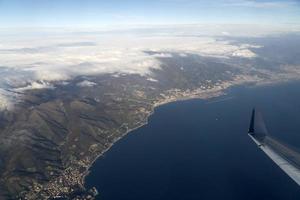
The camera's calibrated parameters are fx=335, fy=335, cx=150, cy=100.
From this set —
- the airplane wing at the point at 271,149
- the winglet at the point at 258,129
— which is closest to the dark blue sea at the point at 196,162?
the airplane wing at the point at 271,149

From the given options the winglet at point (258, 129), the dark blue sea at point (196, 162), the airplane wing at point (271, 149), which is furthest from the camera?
the dark blue sea at point (196, 162)

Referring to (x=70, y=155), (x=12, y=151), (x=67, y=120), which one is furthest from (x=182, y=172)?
(x=67, y=120)

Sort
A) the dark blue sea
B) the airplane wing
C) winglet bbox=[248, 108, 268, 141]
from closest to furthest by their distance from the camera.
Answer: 1. the airplane wing
2. winglet bbox=[248, 108, 268, 141]
3. the dark blue sea

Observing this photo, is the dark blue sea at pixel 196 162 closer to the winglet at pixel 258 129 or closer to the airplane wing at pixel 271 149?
the airplane wing at pixel 271 149

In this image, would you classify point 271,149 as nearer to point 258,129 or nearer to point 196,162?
point 258,129

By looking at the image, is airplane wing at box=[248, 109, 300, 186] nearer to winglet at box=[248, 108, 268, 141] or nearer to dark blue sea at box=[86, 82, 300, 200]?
winglet at box=[248, 108, 268, 141]

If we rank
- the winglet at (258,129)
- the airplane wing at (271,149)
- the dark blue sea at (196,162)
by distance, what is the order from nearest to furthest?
the airplane wing at (271,149) → the winglet at (258,129) → the dark blue sea at (196,162)

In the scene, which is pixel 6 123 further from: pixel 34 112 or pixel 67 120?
pixel 67 120

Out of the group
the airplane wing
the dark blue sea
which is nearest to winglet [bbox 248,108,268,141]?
the airplane wing
